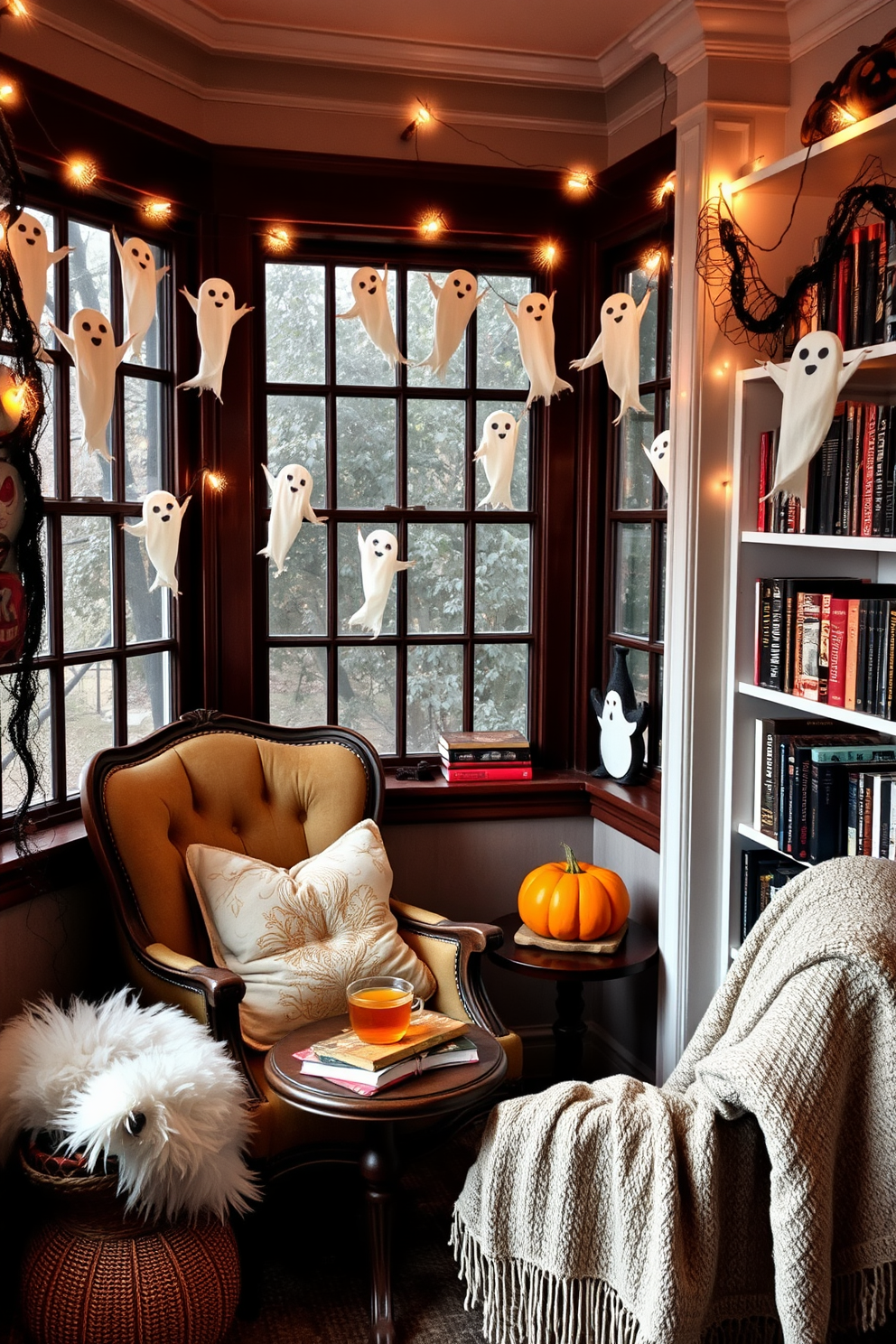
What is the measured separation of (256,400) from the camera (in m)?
3.08

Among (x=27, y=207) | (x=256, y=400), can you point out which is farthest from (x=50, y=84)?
(x=256, y=400)

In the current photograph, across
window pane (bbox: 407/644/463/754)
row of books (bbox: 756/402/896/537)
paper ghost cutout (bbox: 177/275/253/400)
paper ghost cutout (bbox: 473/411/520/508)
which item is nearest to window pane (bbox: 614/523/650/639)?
paper ghost cutout (bbox: 473/411/520/508)

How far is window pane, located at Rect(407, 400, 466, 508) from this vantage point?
10.6 ft

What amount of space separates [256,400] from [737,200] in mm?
1312

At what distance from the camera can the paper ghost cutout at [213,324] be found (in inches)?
110

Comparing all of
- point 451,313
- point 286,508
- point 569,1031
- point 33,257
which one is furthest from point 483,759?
point 33,257

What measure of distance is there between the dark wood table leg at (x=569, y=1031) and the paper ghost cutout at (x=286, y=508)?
127 centimetres

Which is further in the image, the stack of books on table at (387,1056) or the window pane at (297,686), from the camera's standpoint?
the window pane at (297,686)

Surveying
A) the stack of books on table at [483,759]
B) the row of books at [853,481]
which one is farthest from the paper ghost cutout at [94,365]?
the row of books at [853,481]

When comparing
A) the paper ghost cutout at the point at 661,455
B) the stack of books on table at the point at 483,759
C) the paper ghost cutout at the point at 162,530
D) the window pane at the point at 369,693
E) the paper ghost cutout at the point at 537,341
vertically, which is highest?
the paper ghost cutout at the point at 537,341

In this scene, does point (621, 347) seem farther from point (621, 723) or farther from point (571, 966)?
point (571, 966)

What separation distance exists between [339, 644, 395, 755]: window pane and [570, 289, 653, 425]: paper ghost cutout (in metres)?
0.94

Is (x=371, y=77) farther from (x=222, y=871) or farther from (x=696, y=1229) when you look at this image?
(x=696, y=1229)

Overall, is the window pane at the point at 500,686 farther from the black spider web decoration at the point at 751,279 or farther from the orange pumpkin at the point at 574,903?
the black spider web decoration at the point at 751,279
